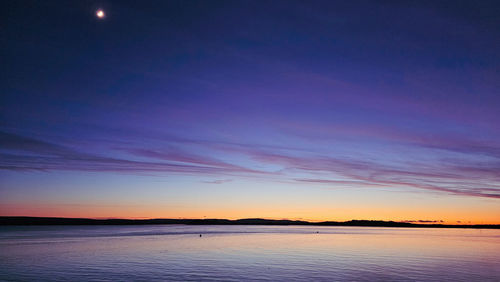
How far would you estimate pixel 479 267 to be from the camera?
4397 centimetres

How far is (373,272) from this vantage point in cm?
3759

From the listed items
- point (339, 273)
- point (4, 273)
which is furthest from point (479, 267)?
point (4, 273)

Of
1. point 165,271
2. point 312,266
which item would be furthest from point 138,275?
point 312,266

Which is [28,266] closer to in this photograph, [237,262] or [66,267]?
[66,267]

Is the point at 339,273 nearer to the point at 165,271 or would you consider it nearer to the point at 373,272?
the point at 373,272

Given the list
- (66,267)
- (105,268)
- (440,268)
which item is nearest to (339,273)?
(440,268)

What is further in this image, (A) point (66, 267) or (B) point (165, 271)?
(A) point (66, 267)

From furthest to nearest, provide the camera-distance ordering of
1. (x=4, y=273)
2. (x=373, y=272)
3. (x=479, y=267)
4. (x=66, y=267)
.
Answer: (x=479, y=267) → (x=66, y=267) → (x=373, y=272) → (x=4, y=273)

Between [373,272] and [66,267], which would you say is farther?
[66,267]

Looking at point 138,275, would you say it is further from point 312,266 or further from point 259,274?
point 312,266

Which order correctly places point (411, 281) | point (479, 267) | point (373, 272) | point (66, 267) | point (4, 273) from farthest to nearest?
point (479, 267) → point (66, 267) → point (373, 272) → point (4, 273) → point (411, 281)

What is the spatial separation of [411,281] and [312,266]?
1197 centimetres

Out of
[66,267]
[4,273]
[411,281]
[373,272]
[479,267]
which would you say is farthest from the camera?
[479,267]

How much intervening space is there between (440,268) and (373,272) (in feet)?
34.1
